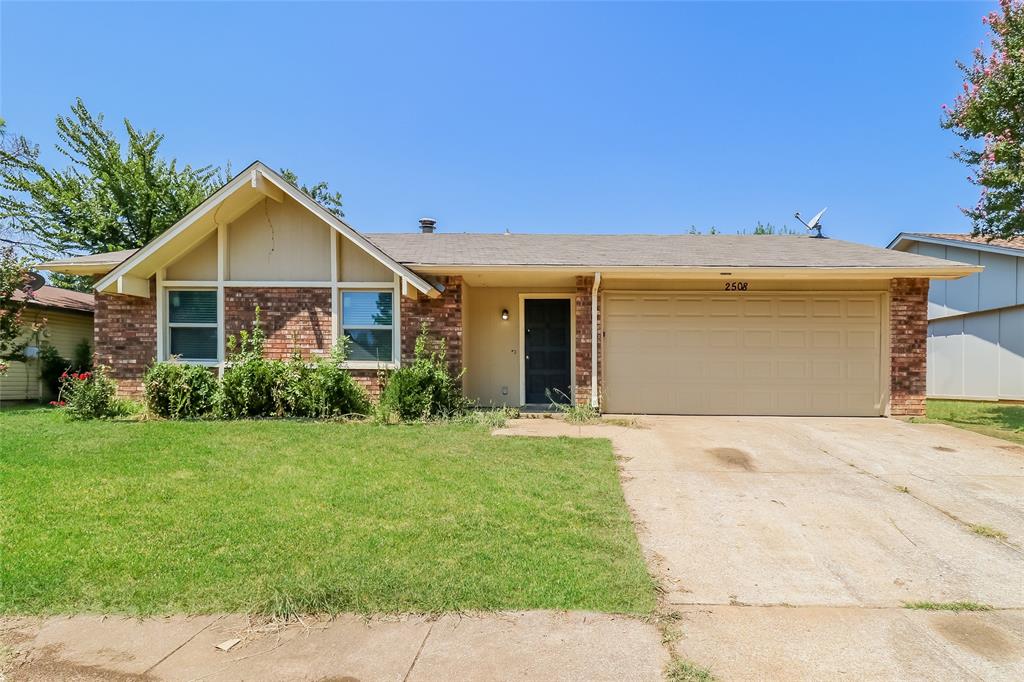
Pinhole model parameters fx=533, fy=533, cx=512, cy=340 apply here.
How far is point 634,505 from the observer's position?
4.89 m

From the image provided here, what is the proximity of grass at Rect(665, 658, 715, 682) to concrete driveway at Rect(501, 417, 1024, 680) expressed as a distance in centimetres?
7

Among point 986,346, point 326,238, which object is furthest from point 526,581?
point 986,346

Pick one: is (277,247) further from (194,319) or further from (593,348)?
(593,348)

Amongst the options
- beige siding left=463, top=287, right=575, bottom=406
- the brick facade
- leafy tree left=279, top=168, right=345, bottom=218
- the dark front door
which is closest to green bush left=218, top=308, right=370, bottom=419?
beige siding left=463, top=287, right=575, bottom=406

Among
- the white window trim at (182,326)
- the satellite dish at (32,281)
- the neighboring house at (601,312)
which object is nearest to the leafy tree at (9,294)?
the satellite dish at (32,281)

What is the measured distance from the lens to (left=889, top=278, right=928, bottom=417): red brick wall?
9.67 meters

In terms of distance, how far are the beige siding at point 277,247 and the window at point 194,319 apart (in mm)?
711

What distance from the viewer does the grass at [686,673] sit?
8.19 feet

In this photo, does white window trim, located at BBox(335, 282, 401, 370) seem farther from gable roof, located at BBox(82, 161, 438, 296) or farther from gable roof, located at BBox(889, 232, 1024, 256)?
gable roof, located at BBox(889, 232, 1024, 256)

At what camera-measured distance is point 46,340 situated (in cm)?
1301

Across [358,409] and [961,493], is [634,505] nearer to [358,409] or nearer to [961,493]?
[961,493]

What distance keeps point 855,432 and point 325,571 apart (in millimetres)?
8119

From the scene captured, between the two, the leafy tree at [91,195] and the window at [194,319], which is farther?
the leafy tree at [91,195]

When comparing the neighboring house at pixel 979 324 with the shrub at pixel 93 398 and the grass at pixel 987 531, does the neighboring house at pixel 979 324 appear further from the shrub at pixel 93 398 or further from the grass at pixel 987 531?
the shrub at pixel 93 398
